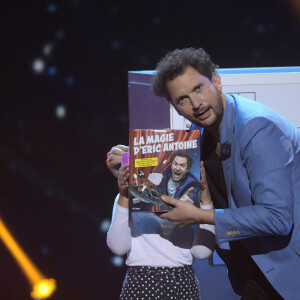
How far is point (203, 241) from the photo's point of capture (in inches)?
54.7

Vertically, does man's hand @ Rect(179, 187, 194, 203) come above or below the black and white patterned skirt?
above

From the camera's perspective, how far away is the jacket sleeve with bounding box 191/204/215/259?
4.52 ft

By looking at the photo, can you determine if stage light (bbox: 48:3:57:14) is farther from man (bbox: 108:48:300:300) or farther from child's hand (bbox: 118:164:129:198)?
child's hand (bbox: 118:164:129:198)

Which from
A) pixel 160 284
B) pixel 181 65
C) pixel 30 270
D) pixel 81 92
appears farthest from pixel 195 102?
pixel 30 270

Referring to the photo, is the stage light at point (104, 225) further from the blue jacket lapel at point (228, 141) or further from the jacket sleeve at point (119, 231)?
the blue jacket lapel at point (228, 141)

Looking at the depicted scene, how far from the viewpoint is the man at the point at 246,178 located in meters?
1.08

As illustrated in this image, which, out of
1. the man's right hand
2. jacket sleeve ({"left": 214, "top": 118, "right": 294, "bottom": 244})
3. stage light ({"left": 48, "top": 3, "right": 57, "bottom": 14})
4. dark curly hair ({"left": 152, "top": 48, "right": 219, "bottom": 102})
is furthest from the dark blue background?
jacket sleeve ({"left": 214, "top": 118, "right": 294, "bottom": 244})

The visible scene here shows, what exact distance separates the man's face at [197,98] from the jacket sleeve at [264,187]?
0.18 m

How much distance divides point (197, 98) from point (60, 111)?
5.15ft

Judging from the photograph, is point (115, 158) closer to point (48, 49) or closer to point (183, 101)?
point (183, 101)

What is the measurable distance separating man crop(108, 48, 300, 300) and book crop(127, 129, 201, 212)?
44 mm

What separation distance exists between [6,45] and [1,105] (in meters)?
0.44

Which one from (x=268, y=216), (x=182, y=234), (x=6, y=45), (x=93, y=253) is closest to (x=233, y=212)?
(x=268, y=216)

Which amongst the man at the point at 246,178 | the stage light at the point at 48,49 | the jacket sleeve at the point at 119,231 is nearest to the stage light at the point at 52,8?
the stage light at the point at 48,49
